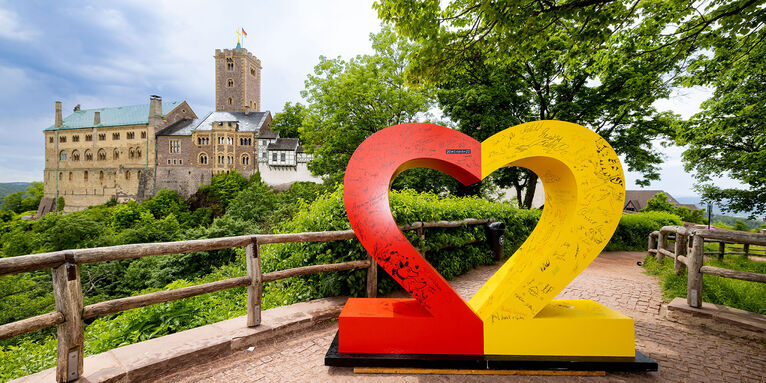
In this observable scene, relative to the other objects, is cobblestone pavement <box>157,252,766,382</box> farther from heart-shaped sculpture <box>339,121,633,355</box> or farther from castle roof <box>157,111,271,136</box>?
castle roof <box>157,111,271,136</box>

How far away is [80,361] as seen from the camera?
256 cm

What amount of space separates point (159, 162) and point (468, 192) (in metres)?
50.7

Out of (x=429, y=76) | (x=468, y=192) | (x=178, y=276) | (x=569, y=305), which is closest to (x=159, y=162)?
(x=178, y=276)

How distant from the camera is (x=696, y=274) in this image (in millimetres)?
4109

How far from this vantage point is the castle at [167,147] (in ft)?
149

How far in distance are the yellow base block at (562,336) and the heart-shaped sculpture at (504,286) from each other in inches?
0.5

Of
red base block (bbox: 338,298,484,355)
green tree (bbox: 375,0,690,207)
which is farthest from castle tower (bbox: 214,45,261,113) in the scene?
red base block (bbox: 338,298,484,355)

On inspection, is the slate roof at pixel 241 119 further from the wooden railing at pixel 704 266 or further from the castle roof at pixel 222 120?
A: the wooden railing at pixel 704 266

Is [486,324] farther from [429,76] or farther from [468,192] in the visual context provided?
[468,192]

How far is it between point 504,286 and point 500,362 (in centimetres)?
67

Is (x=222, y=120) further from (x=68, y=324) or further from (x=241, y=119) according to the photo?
(x=68, y=324)

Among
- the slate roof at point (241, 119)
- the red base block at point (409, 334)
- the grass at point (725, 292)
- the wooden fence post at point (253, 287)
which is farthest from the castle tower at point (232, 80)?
the grass at point (725, 292)

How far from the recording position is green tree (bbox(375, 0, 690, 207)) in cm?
471

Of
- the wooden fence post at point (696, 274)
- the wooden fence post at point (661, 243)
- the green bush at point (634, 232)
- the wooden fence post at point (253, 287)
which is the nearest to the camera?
the wooden fence post at point (253, 287)
